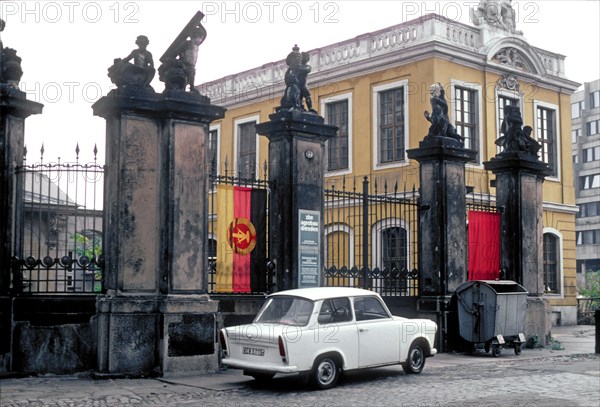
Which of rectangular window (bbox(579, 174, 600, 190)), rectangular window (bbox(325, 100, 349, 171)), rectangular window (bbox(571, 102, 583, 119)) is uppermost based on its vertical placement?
rectangular window (bbox(571, 102, 583, 119))

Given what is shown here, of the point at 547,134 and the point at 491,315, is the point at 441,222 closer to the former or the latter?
the point at 491,315

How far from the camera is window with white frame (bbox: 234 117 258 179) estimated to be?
31.8 m

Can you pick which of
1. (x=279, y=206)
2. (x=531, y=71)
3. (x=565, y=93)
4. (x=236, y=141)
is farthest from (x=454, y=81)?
(x=279, y=206)

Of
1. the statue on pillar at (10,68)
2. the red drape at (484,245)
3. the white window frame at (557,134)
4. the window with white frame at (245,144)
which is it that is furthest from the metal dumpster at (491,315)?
the window with white frame at (245,144)

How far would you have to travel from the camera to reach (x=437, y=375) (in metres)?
13.4

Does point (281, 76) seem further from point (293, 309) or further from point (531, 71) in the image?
point (293, 309)

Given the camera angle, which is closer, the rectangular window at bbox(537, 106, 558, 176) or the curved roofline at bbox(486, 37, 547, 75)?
the curved roofline at bbox(486, 37, 547, 75)

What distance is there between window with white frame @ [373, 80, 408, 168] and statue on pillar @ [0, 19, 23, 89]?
15552mm

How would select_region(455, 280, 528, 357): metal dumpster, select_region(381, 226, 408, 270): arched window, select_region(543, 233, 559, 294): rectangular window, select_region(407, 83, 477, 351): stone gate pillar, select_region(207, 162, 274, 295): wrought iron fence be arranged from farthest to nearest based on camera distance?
select_region(543, 233, 559, 294): rectangular window, select_region(381, 226, 408, 270): arched window, select_region(407, 83, 477, 351): stone gate pillar, select_region(455, 280, 528, 357): metal dumpster, select_region(207, 162, 274, 295): wrought iron fence

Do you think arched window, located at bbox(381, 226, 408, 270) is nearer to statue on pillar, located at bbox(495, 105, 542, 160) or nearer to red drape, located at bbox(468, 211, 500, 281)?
red drape, located at bbox(468, 211, 500, 281)

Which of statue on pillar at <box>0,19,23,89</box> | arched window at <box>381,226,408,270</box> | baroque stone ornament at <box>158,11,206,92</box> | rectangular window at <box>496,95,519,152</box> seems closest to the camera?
statue on pillar at <box>0,19,23,89</box>

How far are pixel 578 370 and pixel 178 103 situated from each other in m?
8.32

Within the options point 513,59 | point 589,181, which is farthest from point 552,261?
point 589,181

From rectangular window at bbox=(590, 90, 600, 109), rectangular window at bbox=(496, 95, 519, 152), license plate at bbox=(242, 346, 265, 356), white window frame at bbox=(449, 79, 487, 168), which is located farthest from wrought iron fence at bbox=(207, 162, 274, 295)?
rectangular window at bbox=(590, 90, 600, 109)
